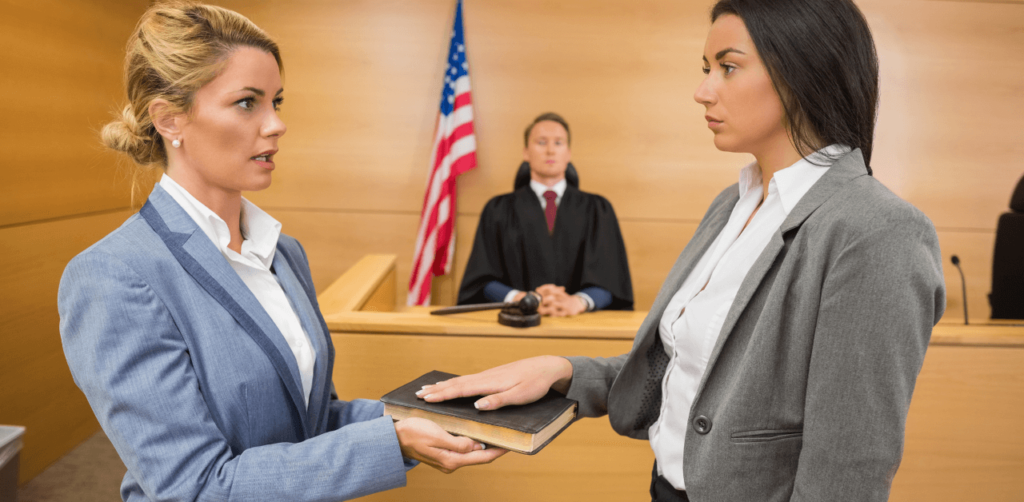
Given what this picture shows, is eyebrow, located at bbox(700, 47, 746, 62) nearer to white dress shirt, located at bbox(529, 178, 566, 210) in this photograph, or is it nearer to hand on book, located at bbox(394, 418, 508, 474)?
hand on book, located at bbox(394, 418, 508, 474)

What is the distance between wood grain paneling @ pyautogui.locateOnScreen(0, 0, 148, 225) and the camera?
2.85 m

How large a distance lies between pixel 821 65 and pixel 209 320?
1.06 m

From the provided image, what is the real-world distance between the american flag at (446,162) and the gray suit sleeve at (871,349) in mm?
3590

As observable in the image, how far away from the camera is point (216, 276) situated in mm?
1055

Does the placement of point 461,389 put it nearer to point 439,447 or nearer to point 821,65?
point 439,447

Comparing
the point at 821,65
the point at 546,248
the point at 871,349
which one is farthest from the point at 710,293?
the point at 546,248

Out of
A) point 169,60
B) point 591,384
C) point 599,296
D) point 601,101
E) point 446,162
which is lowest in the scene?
point 599,296

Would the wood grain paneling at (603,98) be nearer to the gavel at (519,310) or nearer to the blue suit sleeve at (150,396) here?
the gavel at (519,310)

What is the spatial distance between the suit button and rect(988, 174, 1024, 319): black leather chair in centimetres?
350

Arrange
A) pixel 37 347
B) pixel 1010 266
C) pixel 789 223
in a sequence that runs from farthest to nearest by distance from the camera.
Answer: pixel 1010 266 → pixel 37 347 → pixel 789 223

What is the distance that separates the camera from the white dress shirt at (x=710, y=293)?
38.6 inches

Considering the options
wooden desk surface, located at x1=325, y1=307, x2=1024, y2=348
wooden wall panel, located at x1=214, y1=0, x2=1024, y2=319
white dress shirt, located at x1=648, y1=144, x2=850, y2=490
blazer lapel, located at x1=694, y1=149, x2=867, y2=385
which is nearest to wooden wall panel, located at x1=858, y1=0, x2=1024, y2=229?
wooden wall panel, located at x1=214, y1=0, x2=1024, y2=319

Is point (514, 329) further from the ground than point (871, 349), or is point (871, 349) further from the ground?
point (871, 349)

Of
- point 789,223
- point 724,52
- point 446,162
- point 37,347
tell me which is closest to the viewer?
point 789,223
